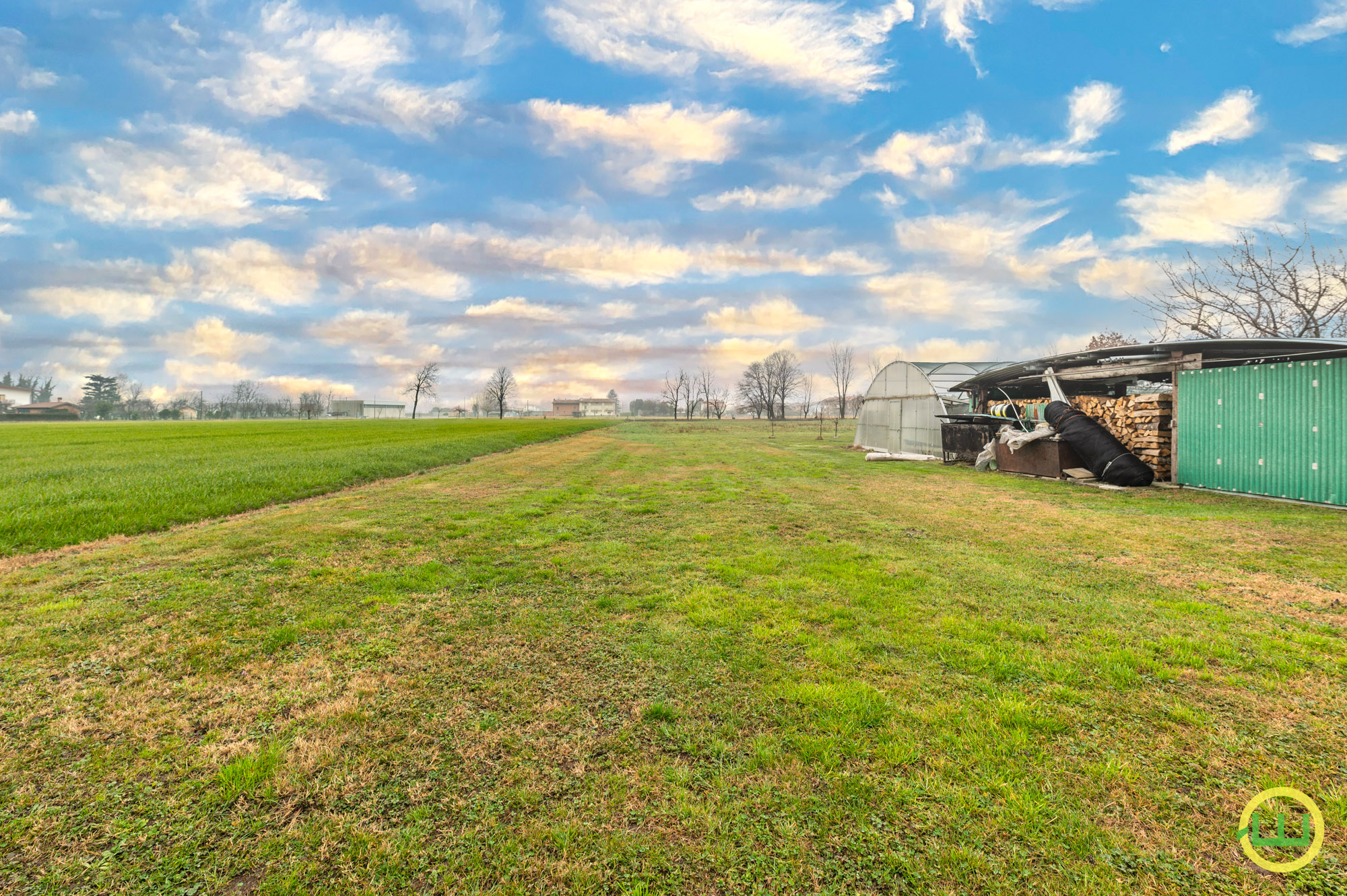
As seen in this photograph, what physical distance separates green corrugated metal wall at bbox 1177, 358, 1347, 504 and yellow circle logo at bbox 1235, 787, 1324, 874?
1220cm

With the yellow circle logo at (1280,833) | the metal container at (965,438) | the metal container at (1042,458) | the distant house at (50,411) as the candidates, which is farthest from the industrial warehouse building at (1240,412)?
the distant house at (50,411)

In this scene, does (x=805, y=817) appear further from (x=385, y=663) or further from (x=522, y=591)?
(x=522, y=591)

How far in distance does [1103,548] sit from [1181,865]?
639cm

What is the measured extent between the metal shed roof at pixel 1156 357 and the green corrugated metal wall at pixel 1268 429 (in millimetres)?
467

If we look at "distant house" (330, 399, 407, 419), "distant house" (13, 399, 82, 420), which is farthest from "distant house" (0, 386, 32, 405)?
"distant house" (330, 399, 407, 419)

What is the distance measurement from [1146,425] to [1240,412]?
82.4 inches

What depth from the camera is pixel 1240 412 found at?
1159 cm

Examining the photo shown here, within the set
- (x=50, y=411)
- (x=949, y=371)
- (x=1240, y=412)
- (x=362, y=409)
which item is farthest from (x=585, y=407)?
(x=1240, y=412)

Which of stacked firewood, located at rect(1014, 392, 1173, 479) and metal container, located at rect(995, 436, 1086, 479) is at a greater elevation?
stacked firewood, located at rect(1014, 392, 1173, 479)

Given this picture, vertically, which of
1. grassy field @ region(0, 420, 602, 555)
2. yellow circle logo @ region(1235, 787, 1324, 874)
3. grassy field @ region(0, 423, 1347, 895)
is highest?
grassy field @ region(0, 420, 602, 555)

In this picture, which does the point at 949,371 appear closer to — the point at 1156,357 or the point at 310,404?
the point at 1156,357

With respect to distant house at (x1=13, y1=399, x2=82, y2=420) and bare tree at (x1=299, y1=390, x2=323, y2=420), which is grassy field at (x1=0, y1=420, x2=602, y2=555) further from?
distant house at (x1=13, y1=399, x2=82, y2=420)

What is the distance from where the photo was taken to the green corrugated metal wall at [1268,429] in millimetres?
10008

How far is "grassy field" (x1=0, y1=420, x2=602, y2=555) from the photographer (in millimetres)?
8062
